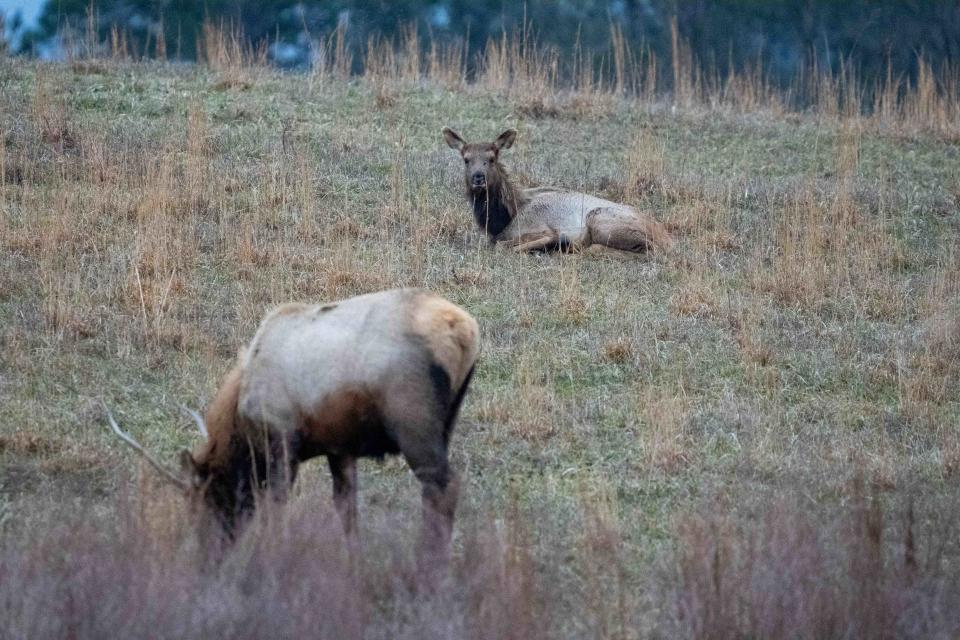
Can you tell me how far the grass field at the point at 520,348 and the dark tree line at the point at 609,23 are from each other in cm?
1763

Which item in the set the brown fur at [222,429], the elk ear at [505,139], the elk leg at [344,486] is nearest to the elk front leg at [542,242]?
the elk ear at [505,139]

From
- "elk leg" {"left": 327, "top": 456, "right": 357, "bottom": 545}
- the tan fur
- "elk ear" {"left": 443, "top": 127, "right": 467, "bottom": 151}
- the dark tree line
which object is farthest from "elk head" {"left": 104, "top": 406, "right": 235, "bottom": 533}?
the dark tree line

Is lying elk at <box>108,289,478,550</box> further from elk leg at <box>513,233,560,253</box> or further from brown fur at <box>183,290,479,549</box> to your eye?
elk leg at <box>513,233,560,253</box>

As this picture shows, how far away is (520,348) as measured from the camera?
10.8m

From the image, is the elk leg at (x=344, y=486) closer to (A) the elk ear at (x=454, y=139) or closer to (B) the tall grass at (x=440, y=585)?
(B) the tall grass at (x=440, y=585)

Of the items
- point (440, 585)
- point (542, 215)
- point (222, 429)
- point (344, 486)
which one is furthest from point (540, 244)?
point (440, 585)

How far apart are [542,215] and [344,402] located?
7630 mm

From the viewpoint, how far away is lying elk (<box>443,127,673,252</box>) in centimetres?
1372

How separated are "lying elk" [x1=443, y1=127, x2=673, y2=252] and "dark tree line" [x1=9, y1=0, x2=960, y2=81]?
2131 centimetres

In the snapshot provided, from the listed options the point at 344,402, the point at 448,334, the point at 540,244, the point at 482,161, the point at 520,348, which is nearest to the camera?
the point at 344,402

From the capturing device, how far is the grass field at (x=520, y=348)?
6230 millimetres

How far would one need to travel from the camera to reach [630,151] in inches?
643

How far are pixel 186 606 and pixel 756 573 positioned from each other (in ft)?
7.91

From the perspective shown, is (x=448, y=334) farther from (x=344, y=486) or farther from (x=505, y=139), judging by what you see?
(x=505, y=139)
